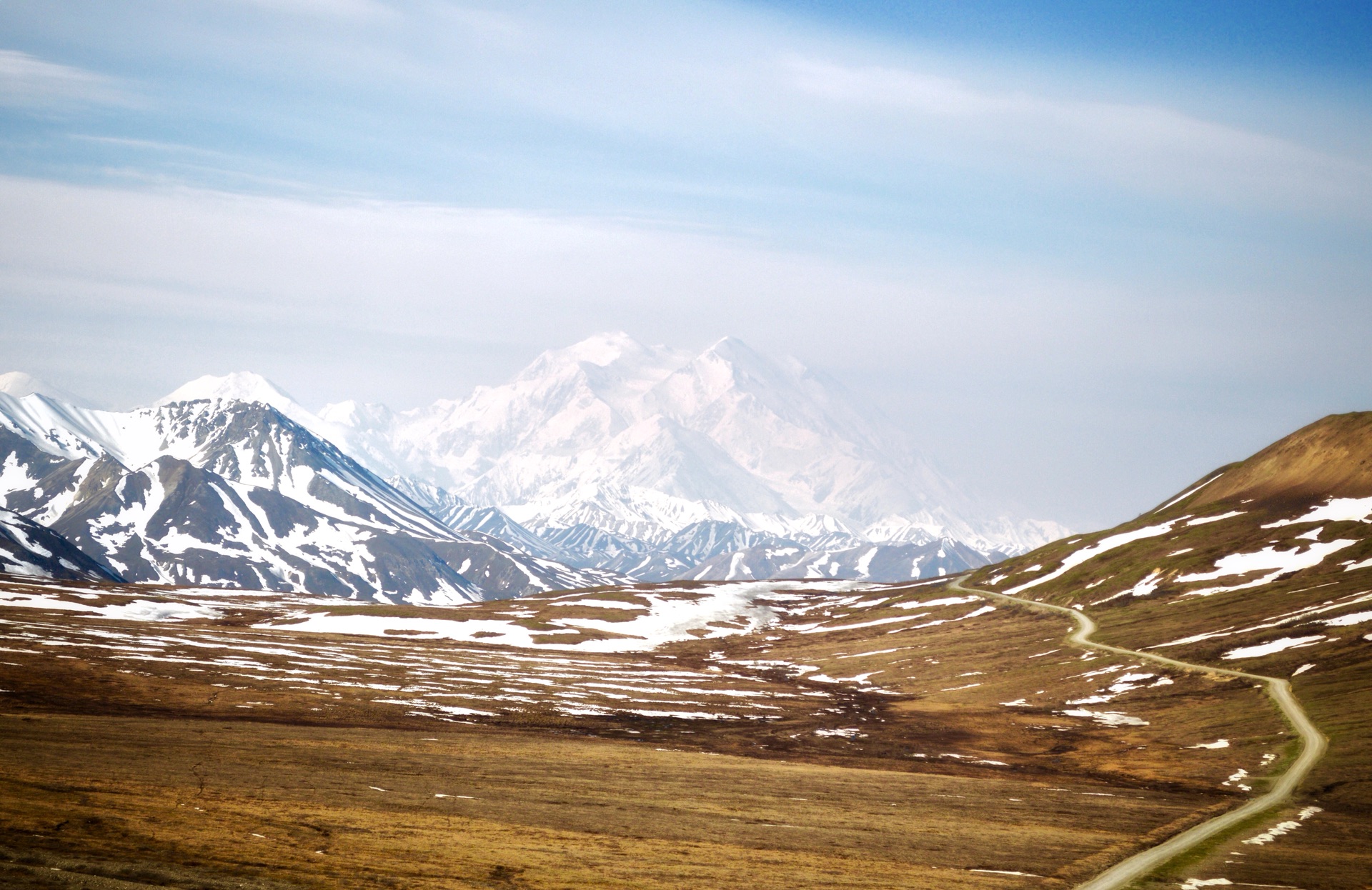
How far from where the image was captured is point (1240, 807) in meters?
65.3

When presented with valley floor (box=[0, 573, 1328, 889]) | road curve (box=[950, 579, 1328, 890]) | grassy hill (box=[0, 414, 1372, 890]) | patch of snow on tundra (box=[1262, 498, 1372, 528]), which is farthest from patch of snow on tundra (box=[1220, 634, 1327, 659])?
patch of snow on tundra (box=[1262, 498, 1372, 528])

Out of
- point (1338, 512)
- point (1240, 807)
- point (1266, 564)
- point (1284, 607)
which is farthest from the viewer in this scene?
point (1338, 512)

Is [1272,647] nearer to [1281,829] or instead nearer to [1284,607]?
[1284,607]

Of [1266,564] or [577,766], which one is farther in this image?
[1266,564]

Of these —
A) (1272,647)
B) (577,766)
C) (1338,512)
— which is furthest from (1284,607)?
(577,766)

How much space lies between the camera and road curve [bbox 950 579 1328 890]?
48688mm

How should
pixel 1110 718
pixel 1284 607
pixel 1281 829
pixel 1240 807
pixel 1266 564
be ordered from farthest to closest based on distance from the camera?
pixel 1266 564, pixel 1284 607, pixel 1110 718, pixel 1240 807, pixel 1281 829

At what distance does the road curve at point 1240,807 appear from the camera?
160ft

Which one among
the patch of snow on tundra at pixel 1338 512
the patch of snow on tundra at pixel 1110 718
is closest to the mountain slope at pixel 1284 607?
the patch of snow on tundra at pixel 1338 512

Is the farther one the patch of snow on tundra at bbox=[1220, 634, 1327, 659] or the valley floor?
the patch of snow on tundra at bbox=[1220, 634, 1327, 659]

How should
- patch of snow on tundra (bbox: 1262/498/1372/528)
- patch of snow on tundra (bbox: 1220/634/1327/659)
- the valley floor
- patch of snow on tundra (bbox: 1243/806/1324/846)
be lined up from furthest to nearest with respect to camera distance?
patch of snow on tundra (bbox: 1262/498/1372/528) → patch of snow on tundra (bbox: 1220/634/1327/659) → patch of snow on tundra (bbox: 1243/806/1324/846) → the valley floor

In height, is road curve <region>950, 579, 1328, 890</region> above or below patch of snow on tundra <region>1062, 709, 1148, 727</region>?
above

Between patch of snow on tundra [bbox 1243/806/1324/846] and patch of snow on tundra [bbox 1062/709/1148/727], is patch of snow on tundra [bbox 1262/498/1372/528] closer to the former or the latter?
patch of snow on tundra [bbox 1062/709/1148/727]

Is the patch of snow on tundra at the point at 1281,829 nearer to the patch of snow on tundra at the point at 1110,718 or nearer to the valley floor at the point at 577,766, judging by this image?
the valley floor at the point at 577,766
